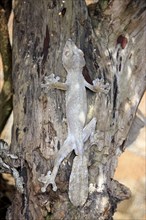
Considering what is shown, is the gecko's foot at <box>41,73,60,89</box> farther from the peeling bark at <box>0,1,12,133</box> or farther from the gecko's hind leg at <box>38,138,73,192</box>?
the peeling bark at <box>0,1,12,133</box>

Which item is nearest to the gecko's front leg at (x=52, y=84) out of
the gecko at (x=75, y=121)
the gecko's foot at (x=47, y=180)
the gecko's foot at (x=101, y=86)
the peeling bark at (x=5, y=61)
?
the gecko at (x=75, y=121)

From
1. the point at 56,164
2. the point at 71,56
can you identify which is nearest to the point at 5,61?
the point at 71,56

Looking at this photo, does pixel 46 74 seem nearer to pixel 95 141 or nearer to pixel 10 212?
pixel 95 141

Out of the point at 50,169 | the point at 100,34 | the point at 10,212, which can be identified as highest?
the point at 100,34

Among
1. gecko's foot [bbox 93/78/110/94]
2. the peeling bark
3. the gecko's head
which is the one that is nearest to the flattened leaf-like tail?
gecko's foot [bbox 93/78/110/94]

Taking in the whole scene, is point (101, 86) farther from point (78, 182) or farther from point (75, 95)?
point (78, 182)

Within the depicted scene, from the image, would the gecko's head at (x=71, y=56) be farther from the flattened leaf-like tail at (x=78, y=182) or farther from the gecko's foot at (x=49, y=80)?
the flattened leaf-like tail at (x=78, y=182)

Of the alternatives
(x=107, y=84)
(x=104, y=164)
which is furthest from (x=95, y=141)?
A: (x=107, y=84)
